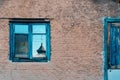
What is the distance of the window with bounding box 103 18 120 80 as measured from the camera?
377 inches

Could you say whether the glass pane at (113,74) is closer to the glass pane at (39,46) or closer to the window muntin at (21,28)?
the glass pane at (39,46)

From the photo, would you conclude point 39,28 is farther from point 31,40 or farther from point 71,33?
point 71,33

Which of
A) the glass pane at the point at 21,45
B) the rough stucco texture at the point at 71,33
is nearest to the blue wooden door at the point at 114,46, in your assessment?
the rough stucco texture at the point at 71,33

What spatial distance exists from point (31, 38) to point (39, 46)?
32 cm

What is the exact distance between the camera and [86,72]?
9.61 m

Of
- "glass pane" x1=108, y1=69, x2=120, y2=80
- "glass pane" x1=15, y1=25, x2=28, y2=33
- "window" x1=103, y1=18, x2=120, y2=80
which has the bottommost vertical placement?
"glass pane" x1=108, y1=69, x2=120, y2=80

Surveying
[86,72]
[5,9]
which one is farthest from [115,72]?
[5,9]

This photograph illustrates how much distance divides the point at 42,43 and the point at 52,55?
0.45 metres

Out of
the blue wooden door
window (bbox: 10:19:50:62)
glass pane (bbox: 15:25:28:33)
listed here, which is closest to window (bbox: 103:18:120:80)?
the blue wooden door

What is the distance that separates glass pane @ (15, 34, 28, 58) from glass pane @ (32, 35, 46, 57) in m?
0.23

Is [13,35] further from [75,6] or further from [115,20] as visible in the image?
[115,20]

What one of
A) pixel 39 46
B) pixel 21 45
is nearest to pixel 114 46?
pixel 39 46

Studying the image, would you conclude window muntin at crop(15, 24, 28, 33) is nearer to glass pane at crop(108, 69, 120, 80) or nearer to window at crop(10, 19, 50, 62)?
window at crop(10, 19, 50, 62)

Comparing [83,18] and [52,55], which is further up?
[83,18]
